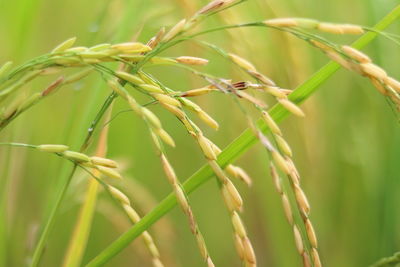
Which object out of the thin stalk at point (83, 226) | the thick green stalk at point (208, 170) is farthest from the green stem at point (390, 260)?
the thin stalk at point (83, 226)

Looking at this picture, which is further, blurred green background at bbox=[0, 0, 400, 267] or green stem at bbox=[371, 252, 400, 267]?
blurred green background at bbox=[0, 0, 400, 267]

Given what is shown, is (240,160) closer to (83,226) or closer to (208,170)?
(83,226)

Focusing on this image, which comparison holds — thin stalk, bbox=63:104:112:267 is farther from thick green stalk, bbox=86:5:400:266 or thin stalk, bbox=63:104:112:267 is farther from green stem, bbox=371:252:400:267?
green stem, bbox=371:252:400:267

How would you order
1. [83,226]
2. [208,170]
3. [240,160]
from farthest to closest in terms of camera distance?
[240,160]
[83,226]
[208,170]

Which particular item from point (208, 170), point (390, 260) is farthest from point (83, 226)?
point (390, 260)

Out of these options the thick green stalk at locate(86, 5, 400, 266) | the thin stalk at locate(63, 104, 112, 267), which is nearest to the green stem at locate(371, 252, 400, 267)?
the thick green stalk at locate(86, 5, 400, 266)

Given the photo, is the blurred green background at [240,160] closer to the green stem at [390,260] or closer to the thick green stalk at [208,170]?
the thick green stalk at [208,170]
